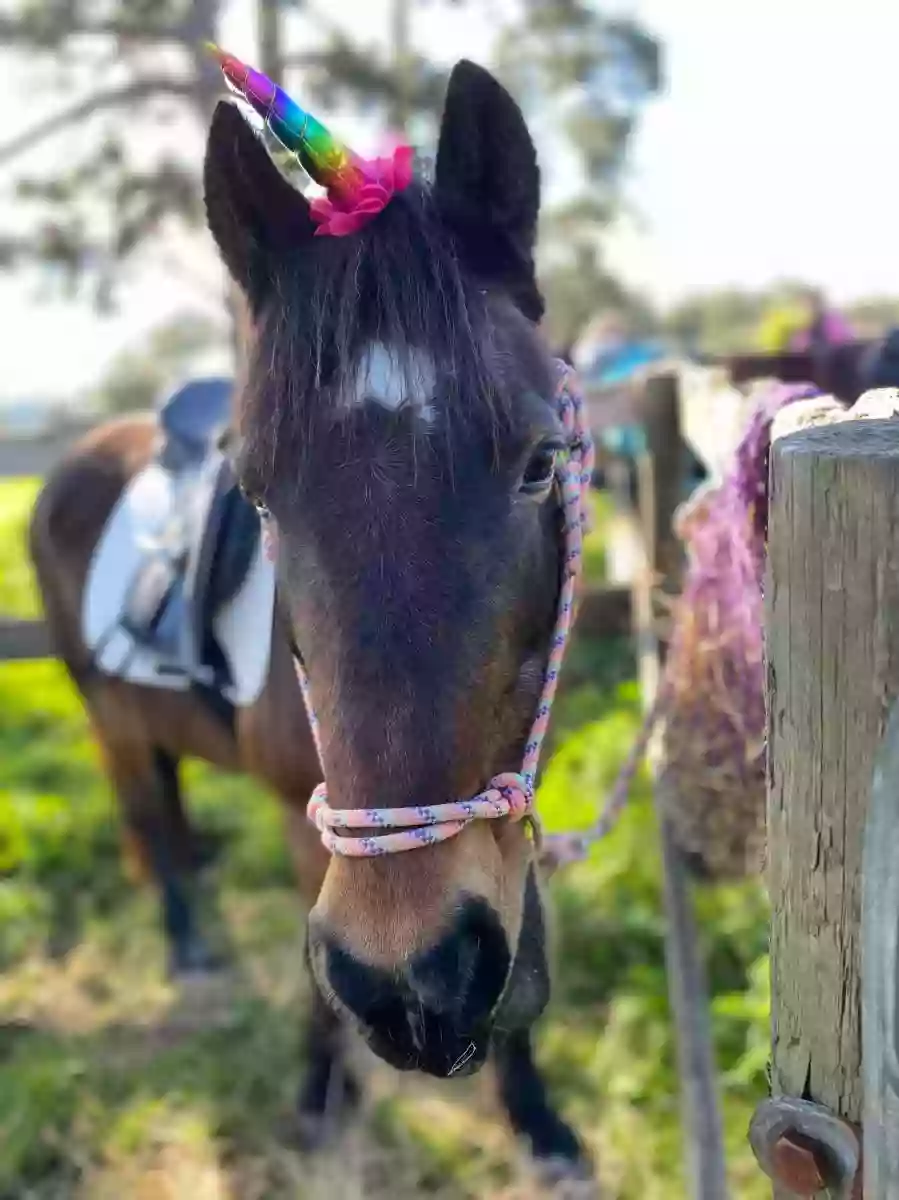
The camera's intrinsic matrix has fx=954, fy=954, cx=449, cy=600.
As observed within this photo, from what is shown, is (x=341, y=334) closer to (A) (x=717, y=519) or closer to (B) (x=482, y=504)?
(B) (x=482, y=504)

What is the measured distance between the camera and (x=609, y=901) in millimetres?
3098

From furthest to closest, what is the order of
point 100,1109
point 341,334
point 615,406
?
point 615,406 → point 100,1109 → point 341,334

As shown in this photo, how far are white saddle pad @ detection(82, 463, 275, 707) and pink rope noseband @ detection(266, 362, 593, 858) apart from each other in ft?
2.49

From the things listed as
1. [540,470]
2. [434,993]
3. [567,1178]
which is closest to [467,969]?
[434,993]

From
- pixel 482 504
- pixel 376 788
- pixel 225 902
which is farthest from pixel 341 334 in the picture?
pixel 225 902

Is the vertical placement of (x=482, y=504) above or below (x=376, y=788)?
above

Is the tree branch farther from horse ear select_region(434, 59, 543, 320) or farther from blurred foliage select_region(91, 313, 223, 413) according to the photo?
blurred foliage select_region(91, 313, 223, 413)

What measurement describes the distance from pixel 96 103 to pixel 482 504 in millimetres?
7763

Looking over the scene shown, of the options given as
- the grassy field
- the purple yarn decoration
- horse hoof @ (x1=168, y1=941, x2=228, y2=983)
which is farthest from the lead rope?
horse hoof @ (x1=168, y1=941, x2=228, y2=983)

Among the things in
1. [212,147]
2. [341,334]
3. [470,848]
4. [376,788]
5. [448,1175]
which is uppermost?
[212,147]

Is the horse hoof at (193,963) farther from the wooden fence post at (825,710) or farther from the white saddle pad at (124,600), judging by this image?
the wooden fence post at (825,710)

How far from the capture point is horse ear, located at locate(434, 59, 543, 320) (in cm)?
142

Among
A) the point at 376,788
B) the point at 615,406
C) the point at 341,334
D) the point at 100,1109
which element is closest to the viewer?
the point at 376,788

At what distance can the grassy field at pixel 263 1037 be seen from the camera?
2.27 m
